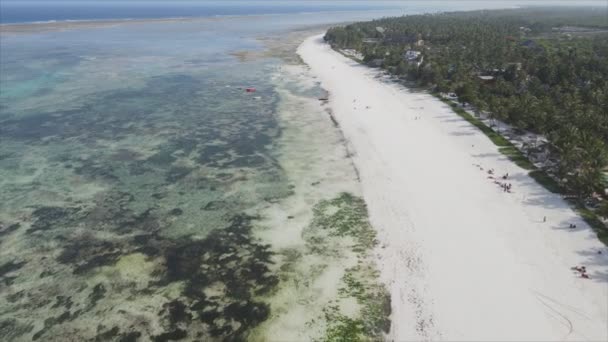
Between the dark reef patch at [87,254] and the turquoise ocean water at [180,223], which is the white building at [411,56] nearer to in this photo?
the turquoise ocean water at [180,223]

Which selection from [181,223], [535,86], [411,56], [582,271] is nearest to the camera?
[582,271]

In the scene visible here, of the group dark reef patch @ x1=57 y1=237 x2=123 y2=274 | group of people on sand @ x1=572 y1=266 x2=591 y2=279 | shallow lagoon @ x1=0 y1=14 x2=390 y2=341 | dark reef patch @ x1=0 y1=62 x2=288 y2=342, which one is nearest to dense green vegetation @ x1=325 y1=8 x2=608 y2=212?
group of people on sand @ x1=572 y1=266 x2=591 y2=279

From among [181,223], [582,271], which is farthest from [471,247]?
[181,223]

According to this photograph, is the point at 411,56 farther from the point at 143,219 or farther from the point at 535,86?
the point at 143,219

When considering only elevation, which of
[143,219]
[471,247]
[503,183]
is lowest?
[471,247]

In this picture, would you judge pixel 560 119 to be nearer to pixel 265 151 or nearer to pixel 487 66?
pixel 265 151

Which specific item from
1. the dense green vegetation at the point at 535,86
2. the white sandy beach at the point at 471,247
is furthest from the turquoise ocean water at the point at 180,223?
the dense green vegetation at the point at 535,86
